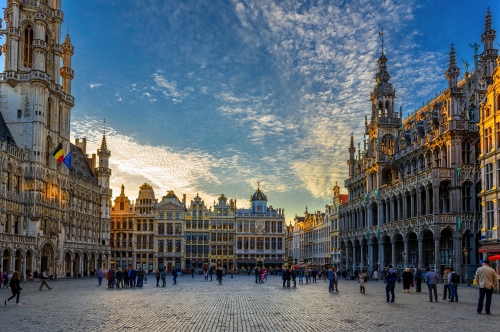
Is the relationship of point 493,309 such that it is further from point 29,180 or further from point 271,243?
point 271,243

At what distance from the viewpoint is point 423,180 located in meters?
53.1

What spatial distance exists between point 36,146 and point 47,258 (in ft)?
48.3

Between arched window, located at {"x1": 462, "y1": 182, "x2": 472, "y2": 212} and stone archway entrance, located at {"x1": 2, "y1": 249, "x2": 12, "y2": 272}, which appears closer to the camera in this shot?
arched window, located at {"x1": 462, "y1": 182, "x2": 472, "y2": 212}

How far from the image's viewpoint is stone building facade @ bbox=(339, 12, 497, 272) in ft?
162

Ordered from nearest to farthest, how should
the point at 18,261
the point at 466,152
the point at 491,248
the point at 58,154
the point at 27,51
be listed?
the point at 491,248 < the point at 466,152 < the point at 18,261 < the point at 58,154 < the point at 27,51

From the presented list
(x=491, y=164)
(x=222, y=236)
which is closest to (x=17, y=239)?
(x=491, y=164)

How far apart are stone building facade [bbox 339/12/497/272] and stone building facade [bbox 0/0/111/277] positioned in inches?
1560

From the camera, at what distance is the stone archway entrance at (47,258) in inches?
2687

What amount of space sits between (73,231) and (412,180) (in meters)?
→ 49.3

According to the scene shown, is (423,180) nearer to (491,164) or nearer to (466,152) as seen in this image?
(466,152)

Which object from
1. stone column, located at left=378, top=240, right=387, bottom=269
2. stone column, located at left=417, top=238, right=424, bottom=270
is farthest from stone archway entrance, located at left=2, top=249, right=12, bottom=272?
stone column, located at left=417, top=238, right=424, bottom=270

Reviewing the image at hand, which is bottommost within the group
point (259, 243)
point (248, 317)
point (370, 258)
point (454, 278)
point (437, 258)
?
point (259, 243)

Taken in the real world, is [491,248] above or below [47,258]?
above

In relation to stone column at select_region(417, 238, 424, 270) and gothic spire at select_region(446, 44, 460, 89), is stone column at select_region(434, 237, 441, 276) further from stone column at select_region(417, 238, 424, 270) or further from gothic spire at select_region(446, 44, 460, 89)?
gothic spire at select_region(446, 44, 460, 89)
